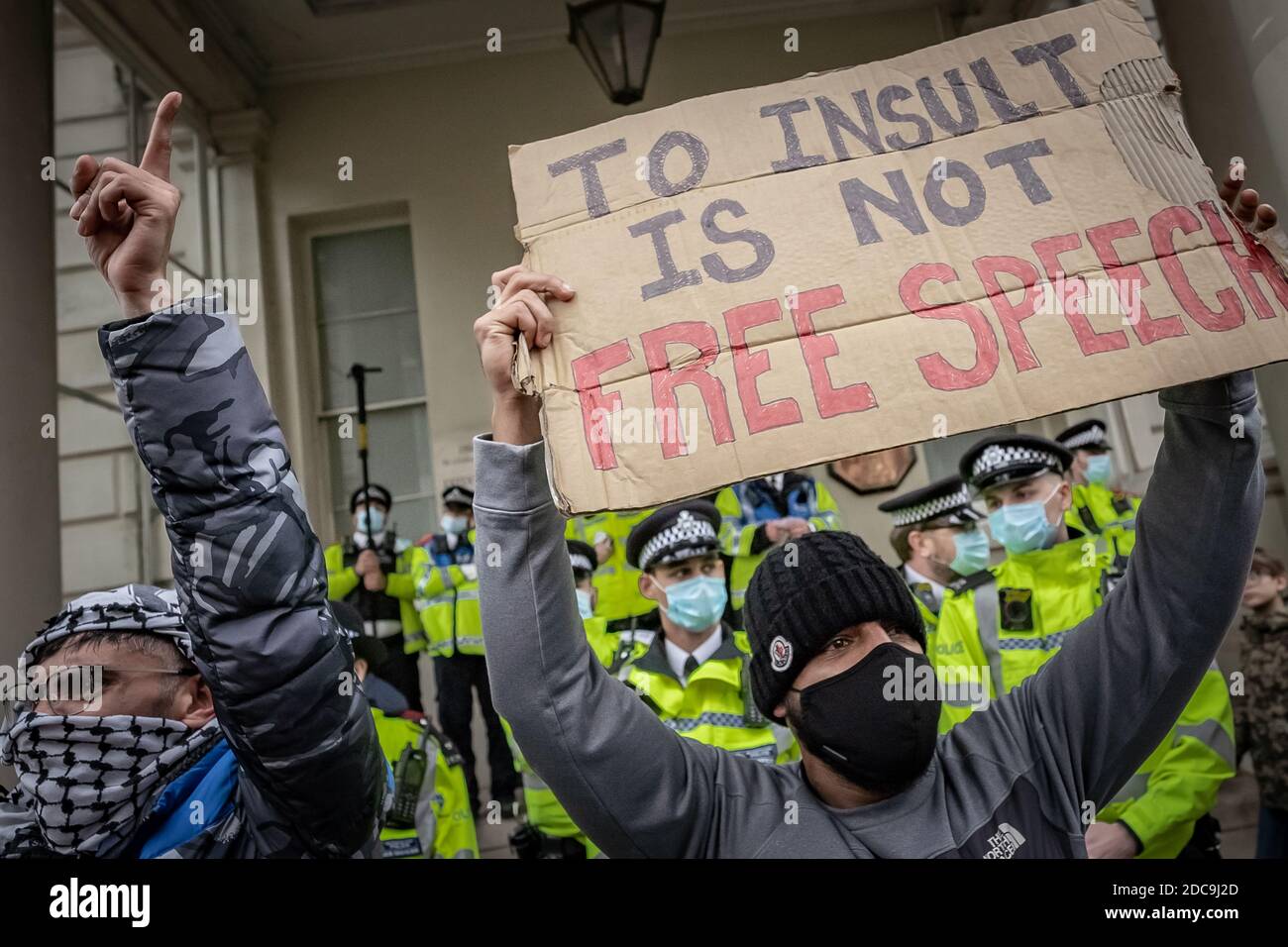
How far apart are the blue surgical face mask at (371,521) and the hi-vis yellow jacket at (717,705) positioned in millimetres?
3174

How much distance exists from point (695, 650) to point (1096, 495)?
2.37 metres

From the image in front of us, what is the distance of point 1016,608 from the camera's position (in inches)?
126

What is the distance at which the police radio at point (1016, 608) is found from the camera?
125 inches

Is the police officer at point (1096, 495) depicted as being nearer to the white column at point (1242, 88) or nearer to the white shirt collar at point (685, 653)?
the white column at point (1242, 88)

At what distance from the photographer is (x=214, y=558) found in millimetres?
1170

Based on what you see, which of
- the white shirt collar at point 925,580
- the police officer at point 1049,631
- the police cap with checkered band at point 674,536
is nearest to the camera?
the police officer at point 1049,631

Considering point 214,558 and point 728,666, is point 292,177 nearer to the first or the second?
point 728,666

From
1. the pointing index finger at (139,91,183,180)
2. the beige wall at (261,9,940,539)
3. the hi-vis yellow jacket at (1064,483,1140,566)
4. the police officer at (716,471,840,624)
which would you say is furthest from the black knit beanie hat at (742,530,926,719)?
the beige wall at (261,9,940,539)

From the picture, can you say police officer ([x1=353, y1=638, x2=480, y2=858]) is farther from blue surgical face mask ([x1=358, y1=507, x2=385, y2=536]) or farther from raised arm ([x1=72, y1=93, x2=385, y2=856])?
blue surgical face mask ([x1=358, y1=507, x2=385, y2=536])

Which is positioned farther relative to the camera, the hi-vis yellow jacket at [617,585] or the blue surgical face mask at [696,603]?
the hi-vis yellow jacket at [617,585]

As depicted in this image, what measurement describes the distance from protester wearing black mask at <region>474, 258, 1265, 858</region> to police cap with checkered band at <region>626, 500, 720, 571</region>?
6.17 ft

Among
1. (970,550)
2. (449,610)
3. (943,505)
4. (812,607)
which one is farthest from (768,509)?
(812,607)

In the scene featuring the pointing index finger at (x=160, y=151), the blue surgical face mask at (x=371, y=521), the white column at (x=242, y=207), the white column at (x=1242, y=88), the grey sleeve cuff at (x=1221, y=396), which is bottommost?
the grey sleeve cuff at (x=1221, y=396)

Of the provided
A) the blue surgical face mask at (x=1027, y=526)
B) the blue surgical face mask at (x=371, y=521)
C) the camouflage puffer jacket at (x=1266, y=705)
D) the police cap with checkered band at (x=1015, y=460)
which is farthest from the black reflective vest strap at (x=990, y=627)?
the blue surgical face mask at (x=371, y=521)
